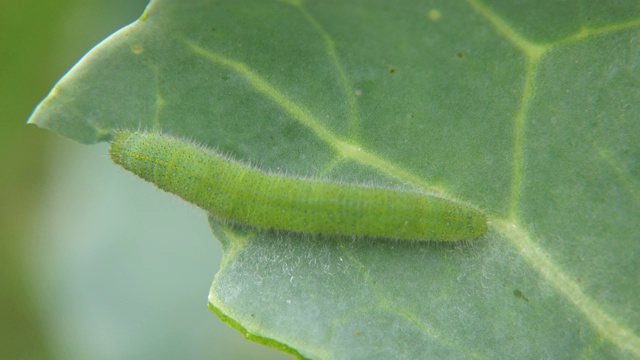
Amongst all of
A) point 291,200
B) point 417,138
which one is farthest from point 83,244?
point 417,138

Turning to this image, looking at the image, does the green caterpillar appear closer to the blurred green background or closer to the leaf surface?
the leaf surface

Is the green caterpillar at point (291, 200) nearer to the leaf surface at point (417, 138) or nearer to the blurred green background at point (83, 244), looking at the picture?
the leaf surface at point (417, 138)

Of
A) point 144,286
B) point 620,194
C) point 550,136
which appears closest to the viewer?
point 620,194

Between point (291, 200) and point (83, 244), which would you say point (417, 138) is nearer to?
point (291, 200)

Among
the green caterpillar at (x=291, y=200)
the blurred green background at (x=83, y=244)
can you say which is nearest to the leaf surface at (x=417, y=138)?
the green caterpillar at (x=291, y=200)

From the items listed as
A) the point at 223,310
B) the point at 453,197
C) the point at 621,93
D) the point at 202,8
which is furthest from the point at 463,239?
the point at 202,8

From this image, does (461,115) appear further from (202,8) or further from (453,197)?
(202,8)

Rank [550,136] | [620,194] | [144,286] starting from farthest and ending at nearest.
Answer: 1. [144,286]
2. [550,136]
3. [620,194]

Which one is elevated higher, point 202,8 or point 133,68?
point 202,8
